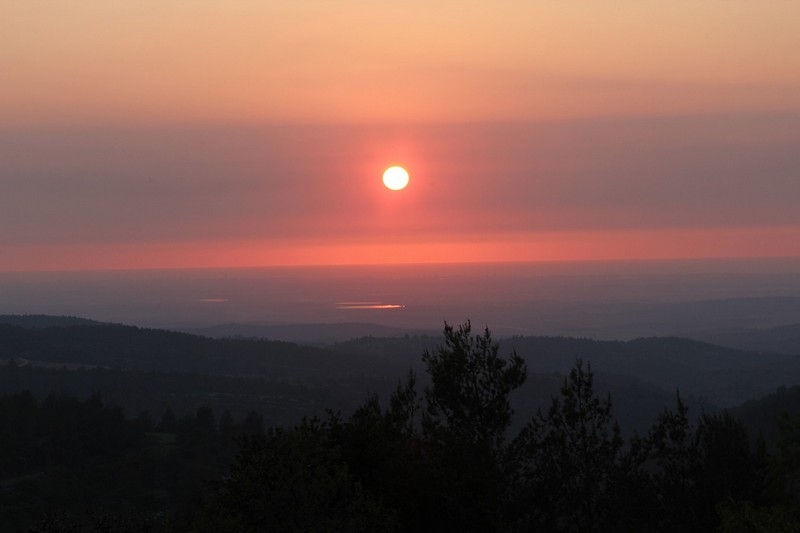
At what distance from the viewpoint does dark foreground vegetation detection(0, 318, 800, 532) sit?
21.0 metres

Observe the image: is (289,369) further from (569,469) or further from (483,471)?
(483,471)

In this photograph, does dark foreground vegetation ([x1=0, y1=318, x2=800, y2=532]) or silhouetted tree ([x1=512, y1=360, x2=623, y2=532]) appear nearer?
dark foreground vegetation ([x1=0, y1=318, x2=800, y2=532])

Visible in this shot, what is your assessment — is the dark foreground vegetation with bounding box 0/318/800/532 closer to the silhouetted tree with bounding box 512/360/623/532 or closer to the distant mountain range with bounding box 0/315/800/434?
the silhouetted tree with bounding box 512/360/623/532

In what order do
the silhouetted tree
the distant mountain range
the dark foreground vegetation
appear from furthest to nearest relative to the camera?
1. the distant mountain range
2. the silhouetted tree
3. the dark foreground vegetation

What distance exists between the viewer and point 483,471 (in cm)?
2583

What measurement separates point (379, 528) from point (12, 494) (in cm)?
3966

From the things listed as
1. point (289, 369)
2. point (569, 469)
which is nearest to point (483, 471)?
point (569, 469)

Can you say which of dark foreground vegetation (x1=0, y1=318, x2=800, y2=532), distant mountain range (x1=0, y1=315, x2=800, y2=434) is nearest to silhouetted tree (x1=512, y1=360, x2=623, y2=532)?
dark foreground vegetation (x1=0, y1=318, x2=800, y2=532)

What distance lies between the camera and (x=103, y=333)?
507 feet

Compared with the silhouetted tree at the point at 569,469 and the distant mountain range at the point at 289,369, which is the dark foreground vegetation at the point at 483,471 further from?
the distant mountain range at the point at 289,369

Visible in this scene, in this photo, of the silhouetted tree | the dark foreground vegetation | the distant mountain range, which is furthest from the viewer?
the distant mountain range

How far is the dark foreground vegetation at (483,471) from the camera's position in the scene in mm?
21000

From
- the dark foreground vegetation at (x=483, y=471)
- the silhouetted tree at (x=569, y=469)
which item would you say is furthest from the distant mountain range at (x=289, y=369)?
the dark foreground vegetation at (x=483, y=471)

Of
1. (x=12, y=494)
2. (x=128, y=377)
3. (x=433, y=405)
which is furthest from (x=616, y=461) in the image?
(x=128, y=377)
